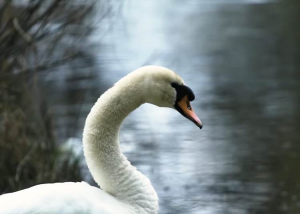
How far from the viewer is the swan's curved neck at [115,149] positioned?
4016 millimetres

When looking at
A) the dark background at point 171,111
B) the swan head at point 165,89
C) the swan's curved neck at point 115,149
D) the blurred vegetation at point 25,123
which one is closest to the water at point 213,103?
the dark background at point 171,111

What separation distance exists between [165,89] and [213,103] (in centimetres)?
589

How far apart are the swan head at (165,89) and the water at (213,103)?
6.63ft

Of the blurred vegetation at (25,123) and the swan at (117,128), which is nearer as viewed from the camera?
the swan at (117,128)

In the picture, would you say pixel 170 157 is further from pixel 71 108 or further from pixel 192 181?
pixel 71 108

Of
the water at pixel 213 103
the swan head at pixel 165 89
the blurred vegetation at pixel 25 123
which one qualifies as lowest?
the water at pixel 213 103

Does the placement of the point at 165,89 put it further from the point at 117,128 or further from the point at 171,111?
the point at 171,111

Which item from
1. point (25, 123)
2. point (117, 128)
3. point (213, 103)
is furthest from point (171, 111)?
point (117, 128)

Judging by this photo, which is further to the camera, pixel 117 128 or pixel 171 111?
pixel 171 111

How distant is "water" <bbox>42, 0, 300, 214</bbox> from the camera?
7.09m

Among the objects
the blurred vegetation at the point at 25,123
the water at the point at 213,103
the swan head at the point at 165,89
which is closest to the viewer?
the swan head at the point at 165,89

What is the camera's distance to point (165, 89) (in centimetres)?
402

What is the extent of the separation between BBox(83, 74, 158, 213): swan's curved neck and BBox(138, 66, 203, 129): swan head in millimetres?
49

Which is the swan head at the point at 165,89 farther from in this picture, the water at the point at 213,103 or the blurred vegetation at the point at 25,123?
the water at the point at 213,103
